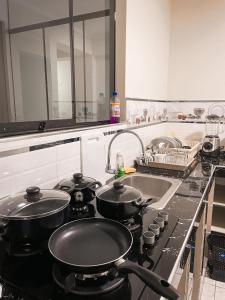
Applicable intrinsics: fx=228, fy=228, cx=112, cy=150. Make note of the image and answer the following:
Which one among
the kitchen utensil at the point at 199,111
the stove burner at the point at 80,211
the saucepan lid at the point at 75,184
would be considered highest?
the kitchen utensil at the point at 199,111

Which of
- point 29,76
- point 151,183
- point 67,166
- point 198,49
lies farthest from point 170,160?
point 198,49

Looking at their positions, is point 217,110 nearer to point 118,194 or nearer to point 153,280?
point 118,194

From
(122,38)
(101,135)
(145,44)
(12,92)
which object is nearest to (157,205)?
(101,135)

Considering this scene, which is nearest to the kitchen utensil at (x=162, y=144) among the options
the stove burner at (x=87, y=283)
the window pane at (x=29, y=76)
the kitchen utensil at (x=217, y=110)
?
the kitchen utensil at (x=217, y=110)

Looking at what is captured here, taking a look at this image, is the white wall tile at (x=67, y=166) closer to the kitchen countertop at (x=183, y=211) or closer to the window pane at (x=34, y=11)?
the kitchen countertop at (x=183, y=211)

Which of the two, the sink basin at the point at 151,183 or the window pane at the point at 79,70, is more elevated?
the window pane at the point at 79,70

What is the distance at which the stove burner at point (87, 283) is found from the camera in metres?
0.56

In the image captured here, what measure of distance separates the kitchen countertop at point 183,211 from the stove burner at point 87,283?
9cm

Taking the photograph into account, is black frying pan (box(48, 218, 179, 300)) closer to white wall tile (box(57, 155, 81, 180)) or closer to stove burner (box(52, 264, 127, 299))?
stove burner (box(52, 264, 127, 299))

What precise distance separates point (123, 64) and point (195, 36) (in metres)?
1.21

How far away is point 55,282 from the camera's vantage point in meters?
0.60

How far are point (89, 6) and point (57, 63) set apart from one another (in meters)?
0.49

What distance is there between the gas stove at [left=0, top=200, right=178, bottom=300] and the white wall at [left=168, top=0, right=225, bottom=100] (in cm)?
210

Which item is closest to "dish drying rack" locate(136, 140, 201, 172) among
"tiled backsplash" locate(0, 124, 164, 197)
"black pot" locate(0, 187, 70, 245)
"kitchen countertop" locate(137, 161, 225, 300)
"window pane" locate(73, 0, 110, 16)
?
"kitchen countertop" locate(137, 161, 225, 300)
